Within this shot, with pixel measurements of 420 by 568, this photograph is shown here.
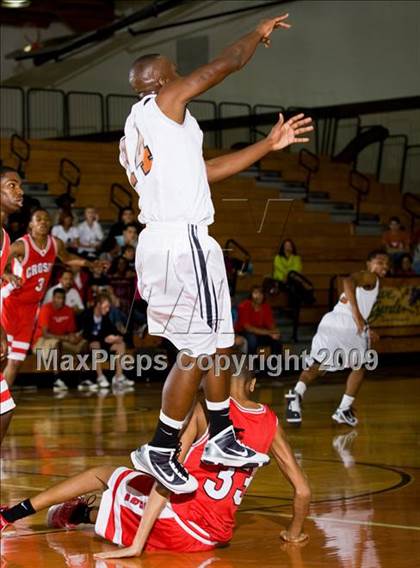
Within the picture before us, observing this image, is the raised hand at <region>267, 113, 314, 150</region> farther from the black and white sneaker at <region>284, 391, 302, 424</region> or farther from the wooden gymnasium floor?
the black and white sneaker at <region>284, 391, 302, 424</region>

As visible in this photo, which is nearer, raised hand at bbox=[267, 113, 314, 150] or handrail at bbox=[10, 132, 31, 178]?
raised hand at bbox=[267, 113, 314, 150]

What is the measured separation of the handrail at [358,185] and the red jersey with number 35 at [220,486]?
1493 centimetres

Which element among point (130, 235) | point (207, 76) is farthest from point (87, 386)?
point (207, 76)

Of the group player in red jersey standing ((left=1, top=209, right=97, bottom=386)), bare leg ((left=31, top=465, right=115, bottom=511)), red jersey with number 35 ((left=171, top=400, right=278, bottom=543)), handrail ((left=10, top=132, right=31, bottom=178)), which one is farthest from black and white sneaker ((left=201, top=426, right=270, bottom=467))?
handrail ((left=10, top=132, right=31, bottom=178))

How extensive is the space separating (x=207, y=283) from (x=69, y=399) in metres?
8.72

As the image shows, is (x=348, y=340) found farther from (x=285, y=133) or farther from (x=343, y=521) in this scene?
(x=285, y=133)

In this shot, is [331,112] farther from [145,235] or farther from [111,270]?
[145,235]

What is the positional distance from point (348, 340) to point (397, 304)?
634 cm

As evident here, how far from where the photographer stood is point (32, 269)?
10219mm

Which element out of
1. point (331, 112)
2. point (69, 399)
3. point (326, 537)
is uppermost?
point (331, 112)

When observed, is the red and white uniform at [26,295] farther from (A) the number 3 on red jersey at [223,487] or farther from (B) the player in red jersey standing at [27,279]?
(A) the number 3 on red jersey at [223,487]

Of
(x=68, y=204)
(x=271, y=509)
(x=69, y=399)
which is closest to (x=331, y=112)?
(x=68, y=204)

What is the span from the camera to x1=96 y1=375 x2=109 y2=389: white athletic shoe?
1537cm

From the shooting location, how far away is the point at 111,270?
52.2 feet
